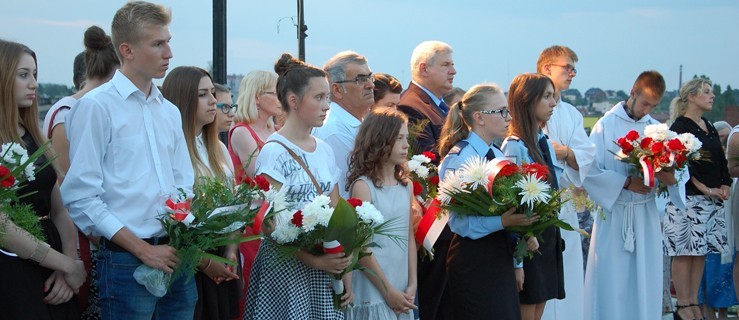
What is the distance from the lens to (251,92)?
6.69 metres

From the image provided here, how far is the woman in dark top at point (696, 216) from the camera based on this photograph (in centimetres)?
926

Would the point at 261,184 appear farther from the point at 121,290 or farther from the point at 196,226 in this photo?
the point at 121,290

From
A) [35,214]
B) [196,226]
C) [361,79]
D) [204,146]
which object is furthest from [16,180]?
[361,79]

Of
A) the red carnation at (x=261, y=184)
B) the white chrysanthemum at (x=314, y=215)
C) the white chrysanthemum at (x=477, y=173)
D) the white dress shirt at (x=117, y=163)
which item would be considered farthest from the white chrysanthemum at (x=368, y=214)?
the white dress shirt at (x=117, y=163)

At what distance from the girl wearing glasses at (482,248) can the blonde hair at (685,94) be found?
404 cm

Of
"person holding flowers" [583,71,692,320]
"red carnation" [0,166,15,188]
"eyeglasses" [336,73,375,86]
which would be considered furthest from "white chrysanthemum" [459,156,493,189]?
"person holding flowers" [583,71,692,320]

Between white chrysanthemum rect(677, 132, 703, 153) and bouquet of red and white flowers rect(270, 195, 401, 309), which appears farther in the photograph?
white chrysanthemum rect(677, 132, 703, 153)

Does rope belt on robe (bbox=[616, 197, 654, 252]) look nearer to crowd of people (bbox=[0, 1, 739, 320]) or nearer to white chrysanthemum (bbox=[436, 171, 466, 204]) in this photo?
crowd of people (bbox=[0, 1, 739, 320])

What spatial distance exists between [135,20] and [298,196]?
1.37m

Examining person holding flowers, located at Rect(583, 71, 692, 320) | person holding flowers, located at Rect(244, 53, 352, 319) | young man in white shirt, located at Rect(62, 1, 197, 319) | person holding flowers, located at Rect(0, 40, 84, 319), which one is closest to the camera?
person holding flowers, located at Rect(0, 40, 84, 319)

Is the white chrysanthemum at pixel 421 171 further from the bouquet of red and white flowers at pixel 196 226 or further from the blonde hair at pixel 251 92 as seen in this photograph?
the bouquet of red and white flowers at pixel 196 226

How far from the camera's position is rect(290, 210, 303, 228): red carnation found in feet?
Answer: 15.4

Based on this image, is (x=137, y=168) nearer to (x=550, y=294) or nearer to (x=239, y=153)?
(x=239, y=153)

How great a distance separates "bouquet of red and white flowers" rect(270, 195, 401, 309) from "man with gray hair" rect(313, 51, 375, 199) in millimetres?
1318
